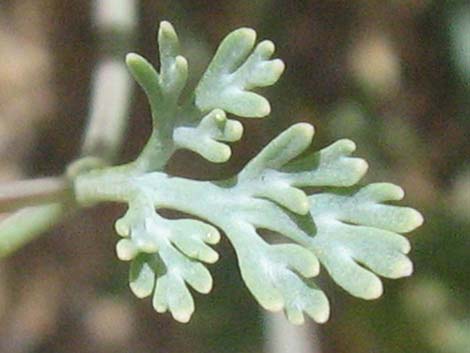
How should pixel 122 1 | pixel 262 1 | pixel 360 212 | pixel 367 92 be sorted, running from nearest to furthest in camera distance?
1. pixel 360 212
2. pixel 122 1
3. pixel 262 1
4. pixel 367 92

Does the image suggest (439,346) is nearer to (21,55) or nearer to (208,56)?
(208,56)

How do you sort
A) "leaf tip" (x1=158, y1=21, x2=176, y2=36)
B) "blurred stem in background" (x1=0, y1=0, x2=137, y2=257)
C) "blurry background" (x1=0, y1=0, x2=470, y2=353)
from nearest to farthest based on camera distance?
"leaf tip" (x1=158, y1=21, x2=176, y2=36) < "blurred stem in background" (x1=0, y1=0, x2=137, y2=257) < "blurry background" (x1=0, y1=0, x2=470, y2=353)

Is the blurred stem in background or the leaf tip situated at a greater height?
the leaf tip

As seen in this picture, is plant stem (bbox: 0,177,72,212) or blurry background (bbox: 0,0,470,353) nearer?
plant stem (bbox: 0,177,72,212)

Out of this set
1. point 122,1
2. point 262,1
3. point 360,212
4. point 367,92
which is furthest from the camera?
point 367,92

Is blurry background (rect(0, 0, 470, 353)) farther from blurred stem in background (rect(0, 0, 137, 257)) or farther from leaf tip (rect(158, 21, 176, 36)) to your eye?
leaf tip (rect(158, 21, 176, 36))

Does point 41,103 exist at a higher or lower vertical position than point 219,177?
lower

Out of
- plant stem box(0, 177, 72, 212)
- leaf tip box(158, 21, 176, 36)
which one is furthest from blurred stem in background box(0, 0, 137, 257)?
leaf tip box(158, 21, 176, 36)

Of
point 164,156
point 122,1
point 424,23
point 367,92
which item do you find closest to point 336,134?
point 367,92

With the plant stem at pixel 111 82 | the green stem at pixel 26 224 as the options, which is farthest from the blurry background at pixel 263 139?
the green stem at pixel 26 224
